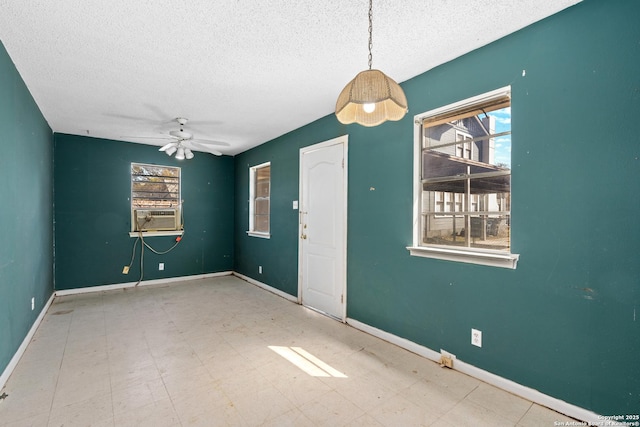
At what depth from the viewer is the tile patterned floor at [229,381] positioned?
1811 mm

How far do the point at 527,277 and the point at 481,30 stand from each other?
1683 mm

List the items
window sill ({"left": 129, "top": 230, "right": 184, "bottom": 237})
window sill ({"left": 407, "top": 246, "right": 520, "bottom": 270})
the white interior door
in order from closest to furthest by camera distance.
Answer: window sill ({"left": 407, "top": 246, "right": 520, "bottom": 270}), the white interior door, window sill ({"left": 129, "top": 230, "right": 184, "bottom": 237})

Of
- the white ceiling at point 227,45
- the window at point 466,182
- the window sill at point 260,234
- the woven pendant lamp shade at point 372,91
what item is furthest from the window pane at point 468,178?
the window sill at point 260,234

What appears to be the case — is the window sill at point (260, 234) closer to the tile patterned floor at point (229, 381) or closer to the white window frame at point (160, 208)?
the white window frame at point (160, 208)

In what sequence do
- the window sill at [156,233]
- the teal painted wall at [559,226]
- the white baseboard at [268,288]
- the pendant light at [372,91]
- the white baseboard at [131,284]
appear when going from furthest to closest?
the window sill at [156,233]
the white baseboard at [131,284]
the white baseboard at [268,288]
the teal painted wall at [559,226]
the pendant light at [372,91]

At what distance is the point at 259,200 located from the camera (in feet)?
17.9

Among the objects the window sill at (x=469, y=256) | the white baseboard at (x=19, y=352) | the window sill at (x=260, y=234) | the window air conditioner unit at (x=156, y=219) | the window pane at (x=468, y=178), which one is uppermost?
the window pane at (x=468, y=178)

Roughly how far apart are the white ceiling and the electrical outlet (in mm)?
2124

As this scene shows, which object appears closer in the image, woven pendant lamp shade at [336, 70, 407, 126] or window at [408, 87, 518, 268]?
woven pendant lamp shade at [336, 70, 407, 126]

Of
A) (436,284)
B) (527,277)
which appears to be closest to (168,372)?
(436,284)

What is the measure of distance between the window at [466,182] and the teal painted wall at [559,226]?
90mm

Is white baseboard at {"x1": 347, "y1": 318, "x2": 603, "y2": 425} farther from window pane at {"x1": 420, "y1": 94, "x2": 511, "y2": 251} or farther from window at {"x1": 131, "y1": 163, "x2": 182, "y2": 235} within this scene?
window at {"x1": 131, "y1": 163, "x2": 182, "y2": 235}

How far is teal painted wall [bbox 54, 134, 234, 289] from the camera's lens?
4559mm

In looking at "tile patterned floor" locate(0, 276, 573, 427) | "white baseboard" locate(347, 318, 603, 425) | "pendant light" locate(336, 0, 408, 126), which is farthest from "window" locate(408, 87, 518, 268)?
"pendant light" locate(336, 0, 408, 126)
